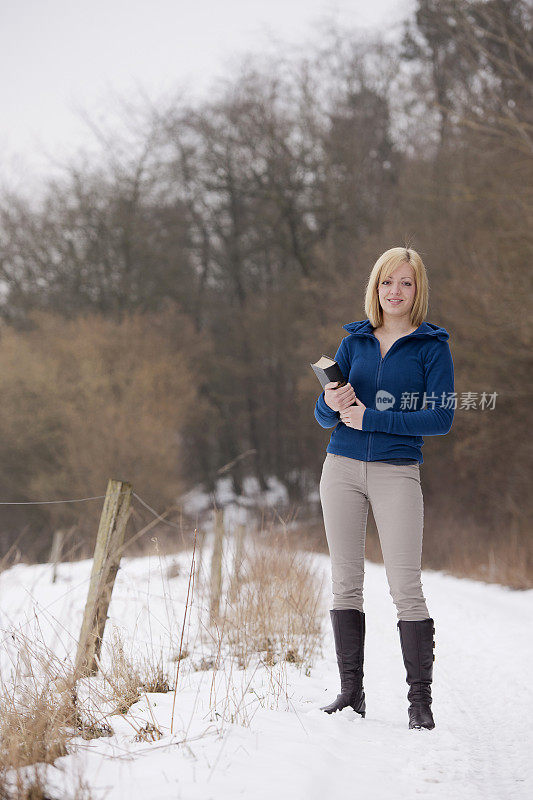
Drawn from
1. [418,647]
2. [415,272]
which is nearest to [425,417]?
[415,272]

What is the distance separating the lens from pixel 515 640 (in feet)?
16.3

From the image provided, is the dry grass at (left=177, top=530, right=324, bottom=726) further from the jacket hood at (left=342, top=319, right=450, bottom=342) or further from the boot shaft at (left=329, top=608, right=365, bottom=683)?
the jacket hood at (left=342, top=319, right=450, bottom=342)

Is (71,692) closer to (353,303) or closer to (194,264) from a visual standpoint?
(353,303)

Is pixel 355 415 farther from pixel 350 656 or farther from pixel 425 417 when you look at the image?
pixel 350 656

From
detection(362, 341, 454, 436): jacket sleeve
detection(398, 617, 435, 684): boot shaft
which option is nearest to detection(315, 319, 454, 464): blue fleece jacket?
detection(362, 341, 454, 436): jacket sleeve

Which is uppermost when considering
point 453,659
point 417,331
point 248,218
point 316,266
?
point 248,218

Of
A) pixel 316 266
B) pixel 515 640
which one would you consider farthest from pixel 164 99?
pixel 515 640

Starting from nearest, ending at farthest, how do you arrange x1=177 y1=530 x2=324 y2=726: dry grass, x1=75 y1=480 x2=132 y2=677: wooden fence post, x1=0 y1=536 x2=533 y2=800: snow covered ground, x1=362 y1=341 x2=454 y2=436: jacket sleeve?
1. x1=0 y1=536 x2=533 y2=800: snow covered ground
2. x1=362 y1=341 x2=454 y2=436: jacket sleeve
3. x1=177 y1=530 x2=324 y2=726: dry grass
4. x1=75 y1=480 x2=132 y2=677: wooden fence post

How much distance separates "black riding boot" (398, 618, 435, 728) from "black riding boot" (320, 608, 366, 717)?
0.67 feet

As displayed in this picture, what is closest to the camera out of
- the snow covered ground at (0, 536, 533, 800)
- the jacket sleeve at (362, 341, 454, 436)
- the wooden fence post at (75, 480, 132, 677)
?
the snow covered ground at (0, 536, 533, 800)

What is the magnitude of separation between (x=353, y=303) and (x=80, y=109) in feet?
41.1

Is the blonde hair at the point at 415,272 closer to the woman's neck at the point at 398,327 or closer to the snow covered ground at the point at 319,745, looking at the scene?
the woman's neck at the point at 398,327

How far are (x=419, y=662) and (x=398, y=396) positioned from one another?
1.02 metres

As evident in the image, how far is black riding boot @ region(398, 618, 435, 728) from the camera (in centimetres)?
279
